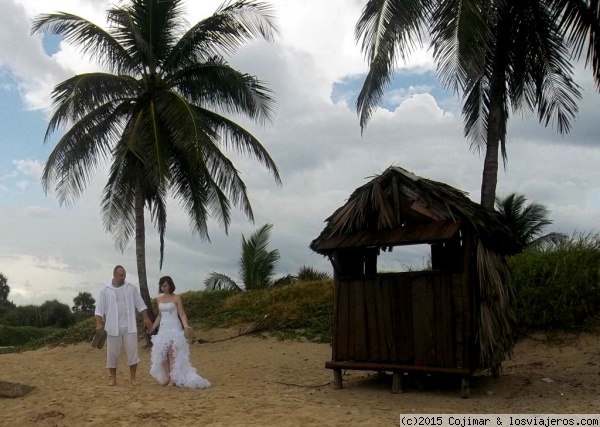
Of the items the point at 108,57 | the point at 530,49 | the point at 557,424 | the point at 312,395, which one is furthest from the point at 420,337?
the point at 108,57

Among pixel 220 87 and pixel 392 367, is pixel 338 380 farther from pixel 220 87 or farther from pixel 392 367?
pixel 220 87

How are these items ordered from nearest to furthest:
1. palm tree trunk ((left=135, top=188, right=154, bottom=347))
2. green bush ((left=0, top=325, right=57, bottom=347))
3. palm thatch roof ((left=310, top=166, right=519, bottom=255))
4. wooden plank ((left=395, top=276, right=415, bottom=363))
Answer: palm thatch roof ((left=310, top=166, right=519, bottom=255)) < wooden plank ((left=395, top=276, right=415, bottom=363)) < palm tree trunk ((left=135, top=188, right=154, bottom=347)) < green bush ((left=0, top=325, right=57, bottom=347))

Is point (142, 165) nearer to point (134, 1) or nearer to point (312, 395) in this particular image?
point (134, 1)

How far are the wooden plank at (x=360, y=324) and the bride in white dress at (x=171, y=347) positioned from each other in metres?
2.29

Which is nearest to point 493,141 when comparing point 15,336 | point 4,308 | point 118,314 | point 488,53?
point 488,53

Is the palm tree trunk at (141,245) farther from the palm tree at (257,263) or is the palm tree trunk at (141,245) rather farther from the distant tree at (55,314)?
the distant tree at (55,314)

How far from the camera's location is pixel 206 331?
17.4 metres

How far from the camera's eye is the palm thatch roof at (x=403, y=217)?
29.1 ft

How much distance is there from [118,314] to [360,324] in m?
3.55

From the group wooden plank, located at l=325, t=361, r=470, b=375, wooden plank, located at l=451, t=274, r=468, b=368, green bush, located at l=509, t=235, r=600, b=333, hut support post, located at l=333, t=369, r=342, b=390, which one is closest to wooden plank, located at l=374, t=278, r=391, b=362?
wooden plank, located at l=325, t=361, r=470, b=375

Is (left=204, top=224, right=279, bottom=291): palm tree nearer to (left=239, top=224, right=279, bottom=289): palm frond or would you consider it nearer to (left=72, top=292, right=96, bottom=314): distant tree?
(left=239, top=224, right=279, bottom=289): palm frond

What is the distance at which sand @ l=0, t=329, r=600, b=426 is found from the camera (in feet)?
24.2

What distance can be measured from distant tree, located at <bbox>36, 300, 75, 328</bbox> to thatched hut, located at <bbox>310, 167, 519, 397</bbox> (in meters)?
35.7

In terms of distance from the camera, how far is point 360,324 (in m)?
9.52
